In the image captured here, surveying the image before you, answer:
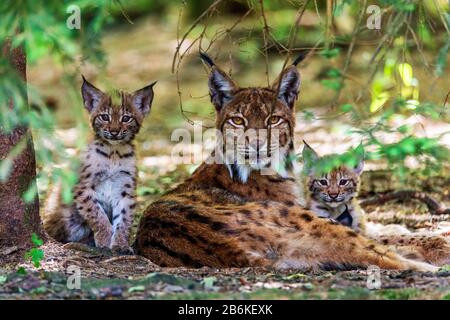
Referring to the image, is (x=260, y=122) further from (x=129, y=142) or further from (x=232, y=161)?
(x=129, y=142)

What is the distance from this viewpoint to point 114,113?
8.05 meters

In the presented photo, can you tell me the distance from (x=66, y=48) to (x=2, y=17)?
420 mm

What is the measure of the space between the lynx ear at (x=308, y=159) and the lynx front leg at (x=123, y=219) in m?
1.48

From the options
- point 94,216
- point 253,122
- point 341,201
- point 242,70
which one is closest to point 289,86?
point 253,122

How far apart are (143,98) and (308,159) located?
1.55m

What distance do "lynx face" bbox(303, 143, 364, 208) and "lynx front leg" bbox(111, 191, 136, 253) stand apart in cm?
154

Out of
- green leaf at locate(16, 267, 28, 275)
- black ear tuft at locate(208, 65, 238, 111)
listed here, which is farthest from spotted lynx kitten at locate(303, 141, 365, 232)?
green leaf at locate(16, 267, 28, 275)

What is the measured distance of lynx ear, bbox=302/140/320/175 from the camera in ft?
26.0

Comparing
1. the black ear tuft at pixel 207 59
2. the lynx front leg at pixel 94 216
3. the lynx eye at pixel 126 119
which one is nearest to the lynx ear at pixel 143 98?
the lynx eye at pixel 126 119

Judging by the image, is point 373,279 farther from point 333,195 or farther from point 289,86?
point 289,86

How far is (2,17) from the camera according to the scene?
5523 mm

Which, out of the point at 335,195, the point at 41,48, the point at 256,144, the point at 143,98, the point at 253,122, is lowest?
the point at 335,195

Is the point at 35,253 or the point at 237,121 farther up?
the point at 237,121
